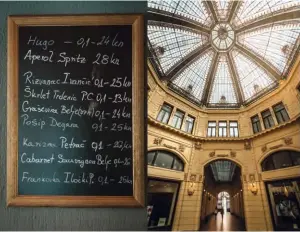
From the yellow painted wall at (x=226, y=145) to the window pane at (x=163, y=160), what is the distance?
0.04m

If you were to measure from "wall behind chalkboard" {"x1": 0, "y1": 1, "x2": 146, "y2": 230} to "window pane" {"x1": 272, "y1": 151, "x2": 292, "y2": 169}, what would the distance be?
0.89m

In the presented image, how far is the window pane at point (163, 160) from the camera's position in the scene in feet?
8.57

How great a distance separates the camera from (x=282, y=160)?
252cm

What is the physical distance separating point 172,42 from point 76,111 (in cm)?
78

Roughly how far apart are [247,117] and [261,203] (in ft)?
1.77

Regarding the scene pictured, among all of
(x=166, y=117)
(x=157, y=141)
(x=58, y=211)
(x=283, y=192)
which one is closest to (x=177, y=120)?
(x=166, y=117)

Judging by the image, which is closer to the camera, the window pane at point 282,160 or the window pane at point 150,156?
the window pane at point 282,160

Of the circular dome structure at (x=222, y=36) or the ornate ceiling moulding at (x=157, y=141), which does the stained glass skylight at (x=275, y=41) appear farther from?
the ornate ceiling moulding at (x=157, y=141)

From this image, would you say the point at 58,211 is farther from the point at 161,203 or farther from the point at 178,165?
the point at 178,165

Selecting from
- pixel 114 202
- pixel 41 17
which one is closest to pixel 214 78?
pixel 114 202

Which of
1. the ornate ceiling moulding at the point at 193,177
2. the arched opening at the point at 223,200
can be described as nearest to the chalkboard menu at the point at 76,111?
the ornate ceiling moulding at the point at 193,177

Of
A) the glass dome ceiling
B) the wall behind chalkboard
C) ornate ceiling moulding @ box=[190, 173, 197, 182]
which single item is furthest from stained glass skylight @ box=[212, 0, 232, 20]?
ornate ceiling moulding @ box=[190, 173, 197, 182]

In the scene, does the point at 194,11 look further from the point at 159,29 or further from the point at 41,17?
the point at 41,17

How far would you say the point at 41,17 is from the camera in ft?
9.06
